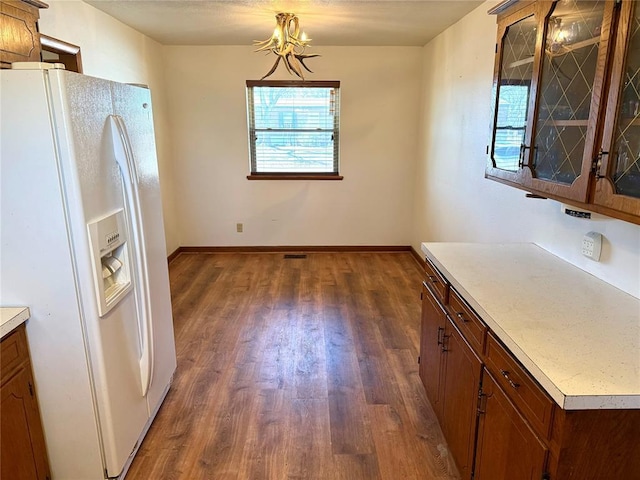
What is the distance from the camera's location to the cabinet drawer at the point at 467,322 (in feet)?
5.42

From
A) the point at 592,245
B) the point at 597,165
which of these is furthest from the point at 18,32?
the point at 592,245

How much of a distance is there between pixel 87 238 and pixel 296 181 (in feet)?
12.8

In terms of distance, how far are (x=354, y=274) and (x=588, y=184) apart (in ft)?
11.4

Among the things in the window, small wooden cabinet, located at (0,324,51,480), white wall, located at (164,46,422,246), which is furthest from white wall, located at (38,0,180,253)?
small wooden cabinet, located at (0,324,51,480)

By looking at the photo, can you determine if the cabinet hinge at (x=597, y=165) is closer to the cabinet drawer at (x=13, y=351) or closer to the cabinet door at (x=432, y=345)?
the cabinet door at (x=432, y=345)

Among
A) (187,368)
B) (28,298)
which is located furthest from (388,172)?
(28,298)

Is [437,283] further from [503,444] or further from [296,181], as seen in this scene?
[296,181]

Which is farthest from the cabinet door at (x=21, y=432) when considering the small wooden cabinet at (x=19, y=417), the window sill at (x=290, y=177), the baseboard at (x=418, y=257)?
the baseboard at (x=418, y=257)

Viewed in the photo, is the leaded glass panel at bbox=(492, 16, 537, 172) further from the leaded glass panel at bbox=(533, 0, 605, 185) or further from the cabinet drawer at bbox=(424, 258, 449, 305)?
the cabinet drawer at bbox=(424, 258, 449, 305)

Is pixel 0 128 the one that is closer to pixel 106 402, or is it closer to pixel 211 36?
pixel 106 402

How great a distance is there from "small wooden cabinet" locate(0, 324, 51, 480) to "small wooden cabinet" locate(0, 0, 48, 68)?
112 centimetres

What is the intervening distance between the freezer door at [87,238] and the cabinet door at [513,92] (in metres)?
1.80

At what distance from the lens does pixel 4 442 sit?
1.55 m

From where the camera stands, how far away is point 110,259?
1.92 metres
